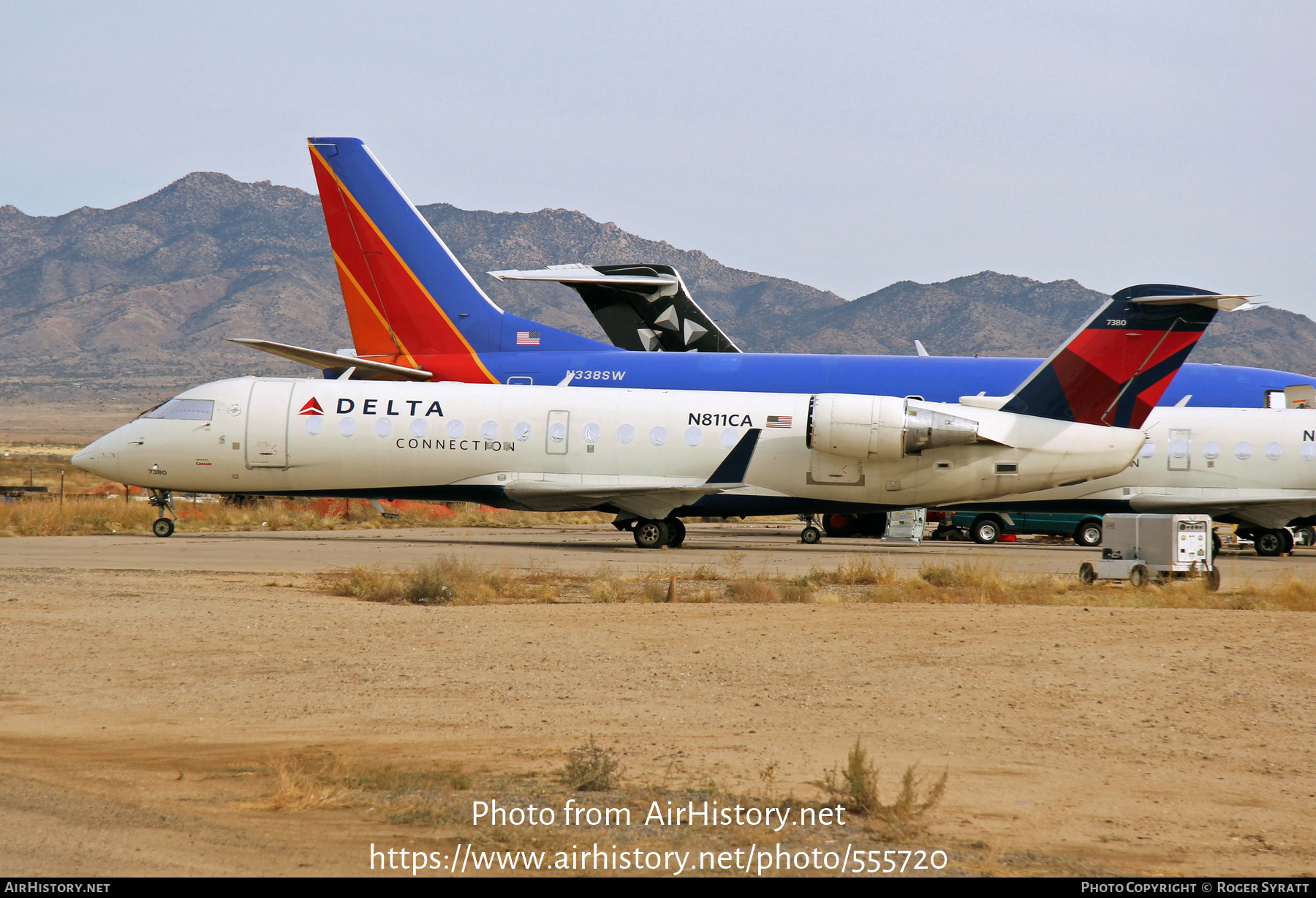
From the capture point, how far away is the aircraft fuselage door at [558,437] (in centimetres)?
2345

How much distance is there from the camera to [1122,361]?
23031 millimetres

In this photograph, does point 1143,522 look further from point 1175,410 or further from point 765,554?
point 1175,410

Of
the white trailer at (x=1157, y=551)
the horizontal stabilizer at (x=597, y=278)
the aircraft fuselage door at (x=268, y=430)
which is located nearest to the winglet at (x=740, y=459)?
the white trailer at (x=1157, y=551)

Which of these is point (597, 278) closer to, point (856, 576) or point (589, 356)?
point (589, 356)

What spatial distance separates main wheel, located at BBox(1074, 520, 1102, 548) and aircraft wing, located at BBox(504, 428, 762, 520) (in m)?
12.7

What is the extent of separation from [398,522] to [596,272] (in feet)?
35.8

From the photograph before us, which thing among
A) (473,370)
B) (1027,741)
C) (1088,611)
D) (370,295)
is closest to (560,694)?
(1027,741)

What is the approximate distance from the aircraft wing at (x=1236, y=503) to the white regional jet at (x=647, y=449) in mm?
3370

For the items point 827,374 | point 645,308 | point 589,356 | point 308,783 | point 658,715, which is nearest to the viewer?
point 308,783

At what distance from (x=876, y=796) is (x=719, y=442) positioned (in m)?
→ 17.5

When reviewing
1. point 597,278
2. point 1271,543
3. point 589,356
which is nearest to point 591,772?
point 589,356

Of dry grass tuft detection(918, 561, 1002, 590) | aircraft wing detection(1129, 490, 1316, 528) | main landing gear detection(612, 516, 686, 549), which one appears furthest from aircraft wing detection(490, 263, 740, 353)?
dry grass tuft detection(918, 561, 1002, 590)

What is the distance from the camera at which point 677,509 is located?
78.4ft

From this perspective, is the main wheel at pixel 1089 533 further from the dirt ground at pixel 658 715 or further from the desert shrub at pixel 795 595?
the desert shrub at pixel 795 595
